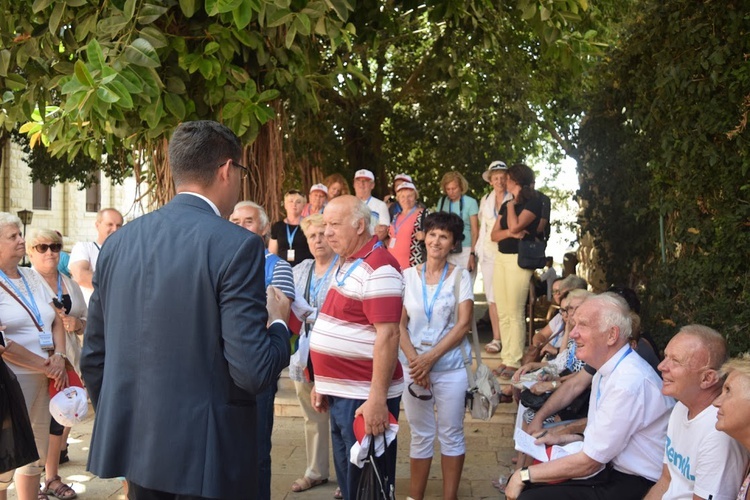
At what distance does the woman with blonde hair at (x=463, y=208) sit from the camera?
9.67 m

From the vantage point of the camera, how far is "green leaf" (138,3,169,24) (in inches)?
209

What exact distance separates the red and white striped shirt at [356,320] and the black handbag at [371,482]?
1.13 ft

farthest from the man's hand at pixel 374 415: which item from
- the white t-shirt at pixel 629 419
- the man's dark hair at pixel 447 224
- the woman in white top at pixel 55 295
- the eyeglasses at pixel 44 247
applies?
the eyeglasses at pixel 44 247

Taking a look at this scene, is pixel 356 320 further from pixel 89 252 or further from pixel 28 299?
pixel 89 252

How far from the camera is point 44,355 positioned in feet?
17.6

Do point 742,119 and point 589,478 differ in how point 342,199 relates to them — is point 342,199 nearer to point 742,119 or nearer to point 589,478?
point 589,478

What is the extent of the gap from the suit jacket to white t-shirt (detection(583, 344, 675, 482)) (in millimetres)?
1942

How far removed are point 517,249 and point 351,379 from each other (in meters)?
4.20

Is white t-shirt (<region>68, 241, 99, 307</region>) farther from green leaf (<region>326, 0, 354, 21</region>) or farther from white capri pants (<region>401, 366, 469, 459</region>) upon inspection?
green leaf (<region>326, 0, 354, 21</region>)

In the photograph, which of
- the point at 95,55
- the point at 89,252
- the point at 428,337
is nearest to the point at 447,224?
the point at 428,337

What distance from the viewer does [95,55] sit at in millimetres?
4680

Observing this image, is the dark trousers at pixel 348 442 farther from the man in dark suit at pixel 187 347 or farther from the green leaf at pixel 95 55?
the green leaf at pixel 95 55

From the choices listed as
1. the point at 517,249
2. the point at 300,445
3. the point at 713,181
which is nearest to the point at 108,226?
the point at 300,445

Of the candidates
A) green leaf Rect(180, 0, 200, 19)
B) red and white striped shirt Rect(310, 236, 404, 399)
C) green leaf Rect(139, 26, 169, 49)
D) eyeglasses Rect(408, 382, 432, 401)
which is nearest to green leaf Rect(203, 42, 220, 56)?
green leaf Rect(180, 0, 200, 19)
